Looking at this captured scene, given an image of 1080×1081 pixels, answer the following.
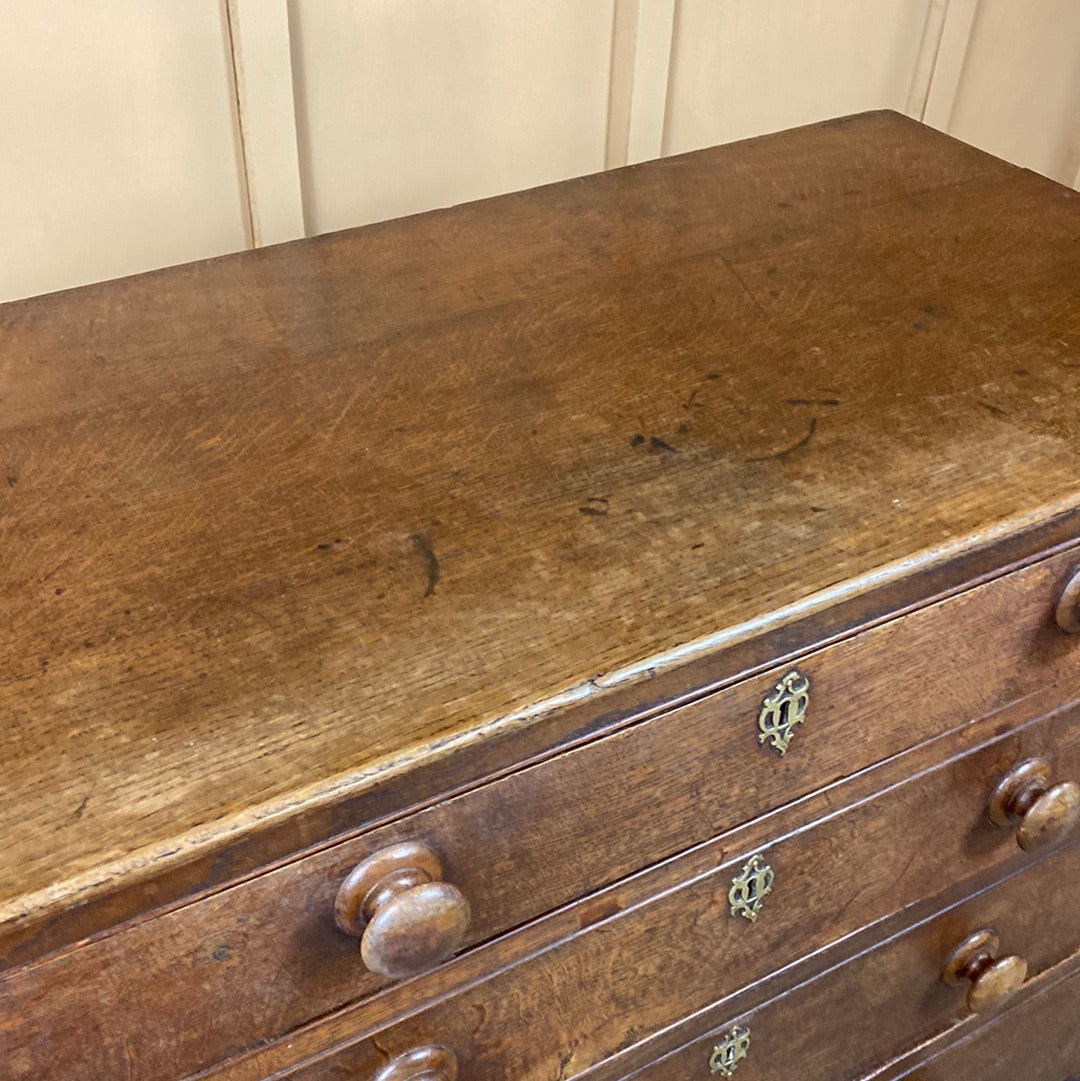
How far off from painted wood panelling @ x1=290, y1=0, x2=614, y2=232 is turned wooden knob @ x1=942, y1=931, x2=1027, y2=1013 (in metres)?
0.89

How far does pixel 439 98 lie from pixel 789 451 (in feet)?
2.10

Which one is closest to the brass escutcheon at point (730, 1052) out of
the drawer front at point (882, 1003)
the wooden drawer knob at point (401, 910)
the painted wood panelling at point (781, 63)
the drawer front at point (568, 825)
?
the drawer front at point (882, 1003)

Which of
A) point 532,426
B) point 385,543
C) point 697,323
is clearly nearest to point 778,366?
point 697,323

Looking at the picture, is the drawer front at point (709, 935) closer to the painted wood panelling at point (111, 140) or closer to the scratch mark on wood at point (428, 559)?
the scratch mark on wood at point (428, 559)

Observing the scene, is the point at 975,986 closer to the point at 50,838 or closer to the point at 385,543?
the point at 385,543

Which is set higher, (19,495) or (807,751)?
(19,495)

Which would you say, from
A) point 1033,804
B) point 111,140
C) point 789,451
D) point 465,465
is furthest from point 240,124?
point 1033,804

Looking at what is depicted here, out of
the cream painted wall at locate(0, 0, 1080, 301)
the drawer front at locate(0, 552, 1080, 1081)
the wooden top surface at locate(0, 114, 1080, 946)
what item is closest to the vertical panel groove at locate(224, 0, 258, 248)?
the cream painted wall at locate(0, 0, 1080, 301)

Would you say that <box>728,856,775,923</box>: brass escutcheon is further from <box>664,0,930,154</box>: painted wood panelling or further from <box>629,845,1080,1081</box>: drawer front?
<box>664,0,930,154</box>: painted wood panelling

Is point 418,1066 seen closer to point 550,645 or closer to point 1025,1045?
point 550,645

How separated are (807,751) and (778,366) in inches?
11.2

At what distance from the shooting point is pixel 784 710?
743 mm

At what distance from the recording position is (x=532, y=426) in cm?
82

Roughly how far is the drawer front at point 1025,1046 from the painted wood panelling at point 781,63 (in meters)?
1.00
